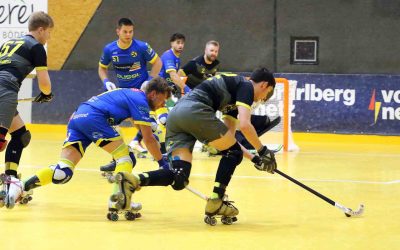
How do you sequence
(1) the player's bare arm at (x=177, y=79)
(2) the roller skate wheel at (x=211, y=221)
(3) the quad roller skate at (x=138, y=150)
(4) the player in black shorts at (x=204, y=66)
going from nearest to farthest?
(2) the roller skate wheel at (x=211, y=221)
(3) the quad roller skate at (x=138, y=150)
(1) the player's bare arm at (x=177, y=79)
(4) the player in black shorts at (x=204, y=66)

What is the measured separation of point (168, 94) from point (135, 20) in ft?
33.6

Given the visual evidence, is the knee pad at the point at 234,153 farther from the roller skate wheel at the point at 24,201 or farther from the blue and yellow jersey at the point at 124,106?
the roller skate wheel at the point at 24,201

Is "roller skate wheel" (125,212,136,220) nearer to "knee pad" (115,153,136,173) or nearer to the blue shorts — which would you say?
"knee pad" (115,153,136,173)

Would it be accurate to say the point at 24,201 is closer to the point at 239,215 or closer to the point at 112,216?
the point at 112,216

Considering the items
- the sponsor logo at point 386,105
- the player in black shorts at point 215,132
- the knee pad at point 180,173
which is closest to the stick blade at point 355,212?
the player in black shorts at point 215,132

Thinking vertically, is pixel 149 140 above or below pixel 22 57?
below

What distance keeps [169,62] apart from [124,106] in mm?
5906

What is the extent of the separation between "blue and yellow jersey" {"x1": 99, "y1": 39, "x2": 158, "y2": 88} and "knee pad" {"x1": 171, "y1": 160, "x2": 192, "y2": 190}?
14.3ft

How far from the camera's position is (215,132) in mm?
6922

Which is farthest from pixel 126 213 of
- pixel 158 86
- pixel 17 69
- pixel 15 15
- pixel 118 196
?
pixel 15 15

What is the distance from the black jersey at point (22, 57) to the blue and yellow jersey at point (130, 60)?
11.9ft

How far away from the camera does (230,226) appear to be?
6.81m

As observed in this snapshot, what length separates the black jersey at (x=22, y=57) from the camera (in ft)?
24.5

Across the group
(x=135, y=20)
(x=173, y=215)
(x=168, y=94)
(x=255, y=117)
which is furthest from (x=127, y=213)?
(x=135, y=20)
